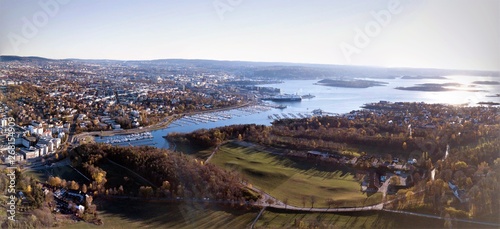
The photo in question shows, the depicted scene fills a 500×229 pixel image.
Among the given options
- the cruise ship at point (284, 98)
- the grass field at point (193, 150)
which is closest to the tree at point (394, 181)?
the grass field at point (193, 150)

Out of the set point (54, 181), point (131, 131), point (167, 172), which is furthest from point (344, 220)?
point (131, 131)

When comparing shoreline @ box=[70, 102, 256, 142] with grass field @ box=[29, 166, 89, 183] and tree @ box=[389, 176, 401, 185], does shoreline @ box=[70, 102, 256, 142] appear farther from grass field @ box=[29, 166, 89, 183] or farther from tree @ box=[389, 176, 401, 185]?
tree @ box=[389, 176, 401, 185]

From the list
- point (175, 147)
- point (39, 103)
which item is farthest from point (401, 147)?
point (39, 103)

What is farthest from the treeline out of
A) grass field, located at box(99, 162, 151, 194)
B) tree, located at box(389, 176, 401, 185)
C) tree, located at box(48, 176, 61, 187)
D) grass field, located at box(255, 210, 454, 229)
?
tree, located at box(389, 176, 401, 185)

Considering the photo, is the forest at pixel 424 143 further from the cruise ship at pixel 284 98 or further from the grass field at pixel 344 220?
the cruise ship at pixel 284 98

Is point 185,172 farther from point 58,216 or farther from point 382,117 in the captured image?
point 382,117

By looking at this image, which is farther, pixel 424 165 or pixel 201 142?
pixel 201 142
